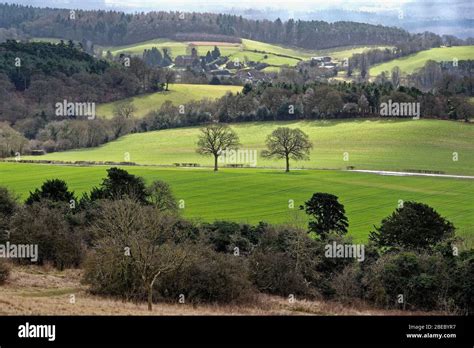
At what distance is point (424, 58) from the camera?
18912cm

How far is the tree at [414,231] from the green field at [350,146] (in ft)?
123

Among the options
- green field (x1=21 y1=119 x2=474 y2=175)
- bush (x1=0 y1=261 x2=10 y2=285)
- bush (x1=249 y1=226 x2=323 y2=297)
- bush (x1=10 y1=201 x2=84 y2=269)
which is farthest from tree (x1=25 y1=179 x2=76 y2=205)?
green field (x1=21 y1=119 x2=474 y2=175)

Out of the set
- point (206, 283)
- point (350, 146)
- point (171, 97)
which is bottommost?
point (206, 283)

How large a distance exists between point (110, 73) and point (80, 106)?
2099 centimetres

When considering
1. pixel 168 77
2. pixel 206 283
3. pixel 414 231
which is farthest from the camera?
pixel 168 77

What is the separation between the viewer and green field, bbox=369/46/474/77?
178750 millimetres

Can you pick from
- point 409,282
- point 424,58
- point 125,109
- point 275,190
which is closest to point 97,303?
point 409,282

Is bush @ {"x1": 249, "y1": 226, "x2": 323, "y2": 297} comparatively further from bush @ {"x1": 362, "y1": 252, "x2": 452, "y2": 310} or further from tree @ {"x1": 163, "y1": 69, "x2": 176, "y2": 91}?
tree @ {"x1": 163, "y1": 69, "x2": 176, "y2": 91}

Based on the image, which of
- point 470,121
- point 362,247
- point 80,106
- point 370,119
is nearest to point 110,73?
Result: point 80,106

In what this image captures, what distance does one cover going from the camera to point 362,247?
35.6 metres

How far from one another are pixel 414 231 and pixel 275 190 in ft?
87.5

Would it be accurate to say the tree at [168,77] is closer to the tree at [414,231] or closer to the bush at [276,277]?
the tree at [414,231]

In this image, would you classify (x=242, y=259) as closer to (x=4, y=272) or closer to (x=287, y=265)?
(x=287, y=265)
